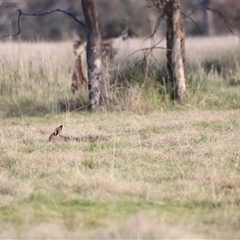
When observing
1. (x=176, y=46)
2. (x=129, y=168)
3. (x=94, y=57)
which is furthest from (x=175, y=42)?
(x=129, y=168)

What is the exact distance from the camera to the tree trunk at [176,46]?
1127cm

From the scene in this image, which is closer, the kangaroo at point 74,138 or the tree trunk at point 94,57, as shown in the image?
the kangaroo at point 74,138

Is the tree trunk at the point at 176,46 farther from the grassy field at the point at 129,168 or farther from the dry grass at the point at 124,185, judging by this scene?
the dry grass at the point at 124,185

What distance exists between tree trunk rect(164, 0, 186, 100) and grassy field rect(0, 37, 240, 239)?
236 mm

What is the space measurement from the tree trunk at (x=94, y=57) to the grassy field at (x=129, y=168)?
10.8 inches

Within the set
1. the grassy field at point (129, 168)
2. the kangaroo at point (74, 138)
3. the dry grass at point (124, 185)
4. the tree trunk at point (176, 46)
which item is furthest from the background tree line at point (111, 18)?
the dry grass at point (124, 185)

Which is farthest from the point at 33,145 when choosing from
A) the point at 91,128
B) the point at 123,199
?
the point at 123,199

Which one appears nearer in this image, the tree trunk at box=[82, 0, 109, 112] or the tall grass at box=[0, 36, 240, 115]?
the tree trunk at box=[82, 0, 109, 112]

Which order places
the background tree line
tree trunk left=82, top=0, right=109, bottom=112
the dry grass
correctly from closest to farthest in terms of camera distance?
the dry grass, tree trunk left=82, top=0, right=109, bottom=112, the background tree line

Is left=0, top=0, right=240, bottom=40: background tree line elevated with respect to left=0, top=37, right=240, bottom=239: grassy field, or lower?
elevated

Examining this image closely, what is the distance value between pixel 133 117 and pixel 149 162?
3232mm

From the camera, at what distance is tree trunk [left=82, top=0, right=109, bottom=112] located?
35.0 feet

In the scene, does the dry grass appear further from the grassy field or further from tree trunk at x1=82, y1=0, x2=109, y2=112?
tree trunk at x1=82, y1=0, x2=109, y2=112

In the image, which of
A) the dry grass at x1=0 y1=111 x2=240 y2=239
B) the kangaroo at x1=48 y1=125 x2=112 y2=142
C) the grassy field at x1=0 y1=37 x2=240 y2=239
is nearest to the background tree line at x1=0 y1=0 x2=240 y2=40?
the grassy field at x1=0 y1=37 x2=240 y2=239
